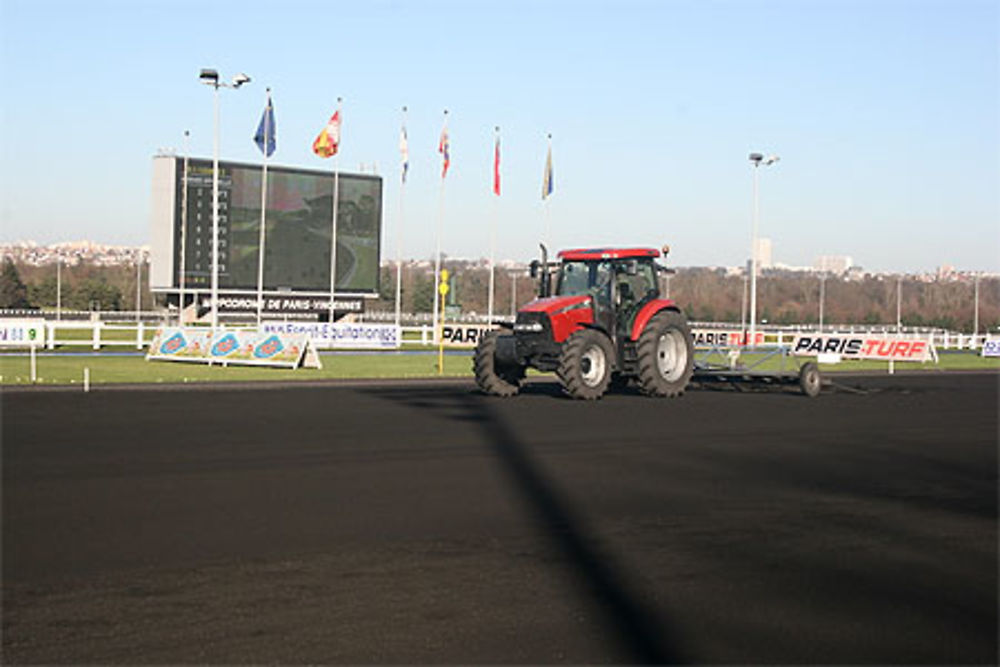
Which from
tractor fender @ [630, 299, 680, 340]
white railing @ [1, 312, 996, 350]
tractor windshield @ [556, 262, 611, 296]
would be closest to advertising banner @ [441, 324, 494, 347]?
white railing @ [1, 312, 996, 350]

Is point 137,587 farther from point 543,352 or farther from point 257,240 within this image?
point 257,240

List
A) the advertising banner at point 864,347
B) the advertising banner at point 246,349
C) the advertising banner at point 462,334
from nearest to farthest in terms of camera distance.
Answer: the advertising banner at point 246,349 < the advertising banner at point 864,347 < the advertising banner at point 462,334

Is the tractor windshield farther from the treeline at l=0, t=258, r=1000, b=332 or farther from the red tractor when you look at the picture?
the treeline at l=0, t=258, r=1000, b=332

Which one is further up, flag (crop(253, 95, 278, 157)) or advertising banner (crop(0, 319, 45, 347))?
flag (crop(253, 95, 278, 157))

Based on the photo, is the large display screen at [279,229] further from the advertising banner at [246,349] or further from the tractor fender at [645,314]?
the tractor fender at [645,314]

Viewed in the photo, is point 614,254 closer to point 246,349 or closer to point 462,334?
point 246,349

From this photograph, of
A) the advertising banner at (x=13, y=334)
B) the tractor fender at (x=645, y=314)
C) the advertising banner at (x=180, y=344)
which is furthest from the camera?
the advertising banner at (x=13, y=334)

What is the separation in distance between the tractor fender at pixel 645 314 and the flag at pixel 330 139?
25.7m

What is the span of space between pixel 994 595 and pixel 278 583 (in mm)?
4646

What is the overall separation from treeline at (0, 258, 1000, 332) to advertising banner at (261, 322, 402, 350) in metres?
50.3

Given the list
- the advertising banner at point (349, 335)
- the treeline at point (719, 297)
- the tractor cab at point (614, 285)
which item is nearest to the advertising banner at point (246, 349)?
the advertising banner at point (349, 335)

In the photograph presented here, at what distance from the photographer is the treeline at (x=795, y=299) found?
434 ft

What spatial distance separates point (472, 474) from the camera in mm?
13406

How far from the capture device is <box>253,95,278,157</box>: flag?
1775 inches
